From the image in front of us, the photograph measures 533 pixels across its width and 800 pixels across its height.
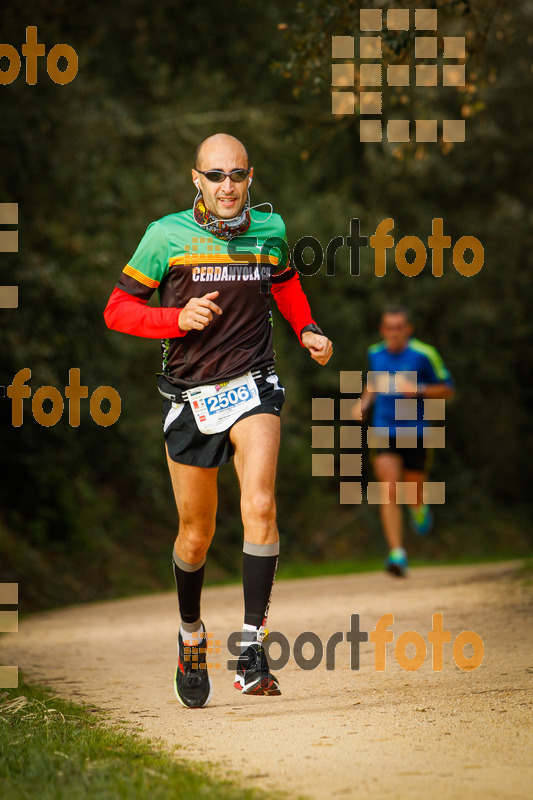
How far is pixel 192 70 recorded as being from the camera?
20.2 m

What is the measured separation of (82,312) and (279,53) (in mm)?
10005

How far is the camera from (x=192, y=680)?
16.3 ft

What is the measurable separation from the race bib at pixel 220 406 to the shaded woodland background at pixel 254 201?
320 centimetres

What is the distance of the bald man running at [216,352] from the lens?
484 centimetres

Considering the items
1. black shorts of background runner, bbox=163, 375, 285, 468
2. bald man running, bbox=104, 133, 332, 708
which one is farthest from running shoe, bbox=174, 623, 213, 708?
black shorts of background runner, bbox=163, 375, 285, 468

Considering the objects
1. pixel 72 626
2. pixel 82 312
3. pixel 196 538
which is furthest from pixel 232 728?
pixel 82 312

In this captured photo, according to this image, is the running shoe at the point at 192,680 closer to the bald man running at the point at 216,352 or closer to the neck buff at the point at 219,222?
the bald man running at the point at 216,352

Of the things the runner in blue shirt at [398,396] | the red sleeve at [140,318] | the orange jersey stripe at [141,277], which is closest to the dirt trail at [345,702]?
the runner in blue shirt at [398,396]

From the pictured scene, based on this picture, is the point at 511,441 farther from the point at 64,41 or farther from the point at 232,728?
the point at 232,728

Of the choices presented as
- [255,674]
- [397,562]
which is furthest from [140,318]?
[397,562]

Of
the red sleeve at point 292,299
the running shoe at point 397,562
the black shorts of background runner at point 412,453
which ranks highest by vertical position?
the red sleeve at point 292,299

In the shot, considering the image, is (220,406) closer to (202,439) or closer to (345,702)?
(202,439)

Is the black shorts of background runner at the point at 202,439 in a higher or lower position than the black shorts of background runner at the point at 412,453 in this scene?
higher

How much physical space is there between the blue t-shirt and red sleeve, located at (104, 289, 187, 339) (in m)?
5.56
